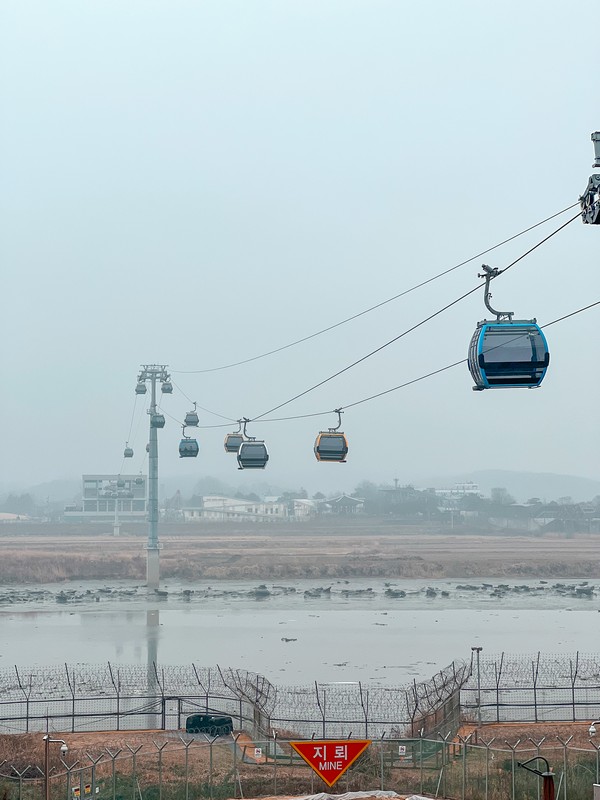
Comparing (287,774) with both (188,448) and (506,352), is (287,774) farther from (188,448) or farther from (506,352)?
(188,448)

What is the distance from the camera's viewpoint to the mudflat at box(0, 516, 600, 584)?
317ft

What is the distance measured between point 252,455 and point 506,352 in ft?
58.7

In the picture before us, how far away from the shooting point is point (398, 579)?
9394cm

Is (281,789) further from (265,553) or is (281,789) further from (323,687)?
(265,553)

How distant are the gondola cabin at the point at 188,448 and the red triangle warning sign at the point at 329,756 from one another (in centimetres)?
4065

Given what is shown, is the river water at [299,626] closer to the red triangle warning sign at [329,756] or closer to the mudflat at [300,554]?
the mudflat at [300,554]

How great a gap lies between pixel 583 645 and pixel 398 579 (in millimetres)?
46064

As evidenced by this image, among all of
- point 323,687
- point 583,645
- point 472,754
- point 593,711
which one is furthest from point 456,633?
point 472,754

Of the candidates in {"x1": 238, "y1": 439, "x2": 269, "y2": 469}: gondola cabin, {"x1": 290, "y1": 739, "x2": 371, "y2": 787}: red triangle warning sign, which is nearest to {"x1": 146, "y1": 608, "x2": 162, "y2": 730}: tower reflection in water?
{"x1": 238, "y1": 439, "x2": 269, "y2": 469}: gondola cabin

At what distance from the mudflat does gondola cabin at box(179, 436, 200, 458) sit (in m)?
35.0

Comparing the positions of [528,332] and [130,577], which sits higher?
[528,332]

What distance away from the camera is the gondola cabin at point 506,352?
15828 millimetres

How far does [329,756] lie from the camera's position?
58.6 ft

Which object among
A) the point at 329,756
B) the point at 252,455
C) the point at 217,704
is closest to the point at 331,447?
the point at 252,455
